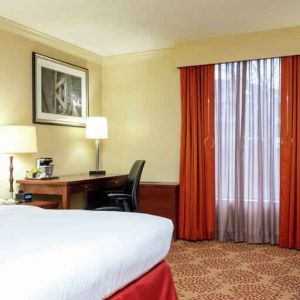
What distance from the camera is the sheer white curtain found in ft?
14.7

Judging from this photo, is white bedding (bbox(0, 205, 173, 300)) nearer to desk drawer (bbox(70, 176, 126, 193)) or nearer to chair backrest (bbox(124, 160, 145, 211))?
desk drawer (bbox(70, 176, 126, 193))

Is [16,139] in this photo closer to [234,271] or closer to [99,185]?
[99,185]

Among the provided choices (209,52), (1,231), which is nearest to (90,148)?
(209,52)

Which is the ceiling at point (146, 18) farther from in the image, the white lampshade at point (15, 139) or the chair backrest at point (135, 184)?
the chair backrest at point (135, 184)

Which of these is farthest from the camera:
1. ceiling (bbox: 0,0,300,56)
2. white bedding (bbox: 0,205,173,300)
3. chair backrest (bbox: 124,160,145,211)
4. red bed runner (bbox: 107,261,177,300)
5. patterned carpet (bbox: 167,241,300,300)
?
chair backrest (bbox: 124,160,145,211)

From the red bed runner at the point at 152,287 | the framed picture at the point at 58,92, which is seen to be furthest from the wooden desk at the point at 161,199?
the red bed runner at the point at 152,287

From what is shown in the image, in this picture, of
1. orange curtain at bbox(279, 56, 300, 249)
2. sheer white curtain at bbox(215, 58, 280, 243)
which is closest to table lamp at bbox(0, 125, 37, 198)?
sheer white curtain at bbox(215, 58, 280, 243)

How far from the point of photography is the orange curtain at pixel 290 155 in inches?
169

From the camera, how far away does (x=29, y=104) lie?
4.25 meters

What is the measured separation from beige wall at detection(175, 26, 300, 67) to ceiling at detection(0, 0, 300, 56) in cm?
11

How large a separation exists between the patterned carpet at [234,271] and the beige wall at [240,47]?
2153mm

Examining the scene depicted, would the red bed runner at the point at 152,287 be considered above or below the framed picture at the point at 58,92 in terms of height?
below

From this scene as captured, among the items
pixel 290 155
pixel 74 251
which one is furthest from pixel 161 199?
pixel 74 251

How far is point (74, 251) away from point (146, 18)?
9.36ft
